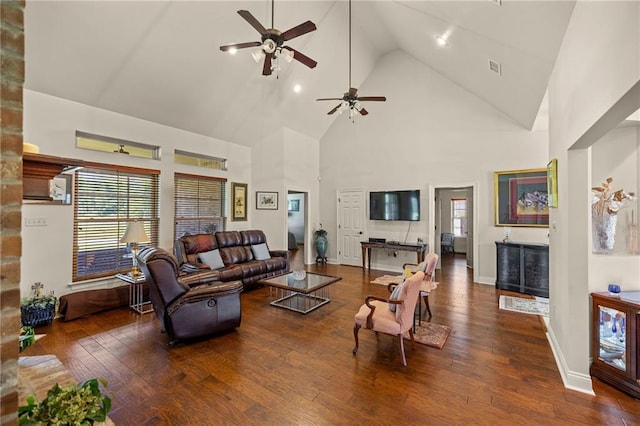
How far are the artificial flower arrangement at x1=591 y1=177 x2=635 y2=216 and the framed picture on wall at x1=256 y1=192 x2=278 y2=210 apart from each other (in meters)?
5.65

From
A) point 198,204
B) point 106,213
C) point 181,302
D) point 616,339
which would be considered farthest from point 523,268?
point 106,213

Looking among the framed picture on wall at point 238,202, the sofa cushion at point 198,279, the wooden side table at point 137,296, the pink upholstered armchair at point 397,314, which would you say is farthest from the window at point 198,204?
the pink upholstered armchair at point 397,314

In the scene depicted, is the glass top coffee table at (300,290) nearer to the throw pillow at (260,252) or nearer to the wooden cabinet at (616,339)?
the throw pillow at (260,252)

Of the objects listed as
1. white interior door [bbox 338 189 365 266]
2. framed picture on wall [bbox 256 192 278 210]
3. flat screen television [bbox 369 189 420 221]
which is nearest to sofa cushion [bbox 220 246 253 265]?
framed picture on wall [bbox 256 192 278 210]

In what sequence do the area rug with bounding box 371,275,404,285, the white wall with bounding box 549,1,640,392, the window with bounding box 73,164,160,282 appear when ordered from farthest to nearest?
1. the area rug with bounding box 371,275,404,285
2. the window with bounding box 73,164,160,282
3. the white wall with bounding box 549,1,640,392

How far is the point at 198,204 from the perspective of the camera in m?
5.85

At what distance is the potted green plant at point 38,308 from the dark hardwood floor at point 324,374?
12 cm

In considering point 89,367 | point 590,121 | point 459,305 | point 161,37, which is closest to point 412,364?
point 459,305

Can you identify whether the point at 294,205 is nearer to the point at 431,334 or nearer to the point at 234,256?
the point at 234,256

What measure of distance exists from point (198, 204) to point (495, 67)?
5852 mm

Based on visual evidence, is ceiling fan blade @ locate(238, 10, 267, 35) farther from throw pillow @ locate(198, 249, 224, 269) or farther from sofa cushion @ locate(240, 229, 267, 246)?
sofa cushion @ locate(240, 229, 267, 246)

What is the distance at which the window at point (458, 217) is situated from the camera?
29.2 ft

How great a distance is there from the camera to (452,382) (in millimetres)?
2357

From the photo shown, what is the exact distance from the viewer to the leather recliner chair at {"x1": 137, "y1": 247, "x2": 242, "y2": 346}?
2.89 metres
